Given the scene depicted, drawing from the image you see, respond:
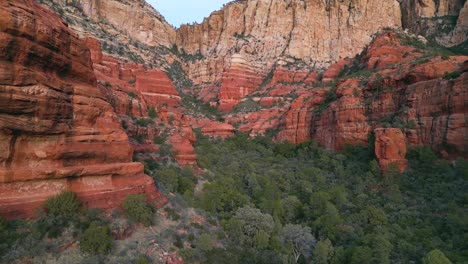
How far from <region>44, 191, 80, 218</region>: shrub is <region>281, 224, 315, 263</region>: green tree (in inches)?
669

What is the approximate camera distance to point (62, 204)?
13.9m

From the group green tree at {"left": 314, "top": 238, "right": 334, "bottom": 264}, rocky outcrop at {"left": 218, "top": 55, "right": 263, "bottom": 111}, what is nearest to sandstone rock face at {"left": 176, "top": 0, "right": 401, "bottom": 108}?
rocky outcrop at {"left": 218, "top": 55, "right": 263, "bottom": 111}

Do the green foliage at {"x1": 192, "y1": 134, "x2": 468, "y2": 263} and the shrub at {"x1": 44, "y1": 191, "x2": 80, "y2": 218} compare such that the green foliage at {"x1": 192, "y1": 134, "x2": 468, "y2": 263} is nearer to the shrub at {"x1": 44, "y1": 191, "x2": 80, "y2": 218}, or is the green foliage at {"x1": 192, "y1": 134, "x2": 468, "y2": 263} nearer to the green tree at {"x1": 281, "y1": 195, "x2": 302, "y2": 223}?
the green tree at {"x1": 281, "y1": 195, "x2": 302, "y2": 223}

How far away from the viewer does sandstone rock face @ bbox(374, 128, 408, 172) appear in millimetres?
31250

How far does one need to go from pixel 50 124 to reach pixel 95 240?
637 centimetres

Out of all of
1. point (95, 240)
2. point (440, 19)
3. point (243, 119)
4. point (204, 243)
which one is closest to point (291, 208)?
point (204, 243)

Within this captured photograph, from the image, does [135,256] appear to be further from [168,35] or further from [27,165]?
[168,35]

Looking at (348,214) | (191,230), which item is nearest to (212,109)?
(348,214)

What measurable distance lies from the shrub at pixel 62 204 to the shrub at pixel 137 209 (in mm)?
2972

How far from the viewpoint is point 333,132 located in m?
43.3

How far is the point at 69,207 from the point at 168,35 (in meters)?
84.9

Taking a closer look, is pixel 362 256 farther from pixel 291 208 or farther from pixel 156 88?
pixel 156 88

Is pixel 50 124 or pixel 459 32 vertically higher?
pixel 459 32

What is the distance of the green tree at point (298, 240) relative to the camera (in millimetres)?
23719
